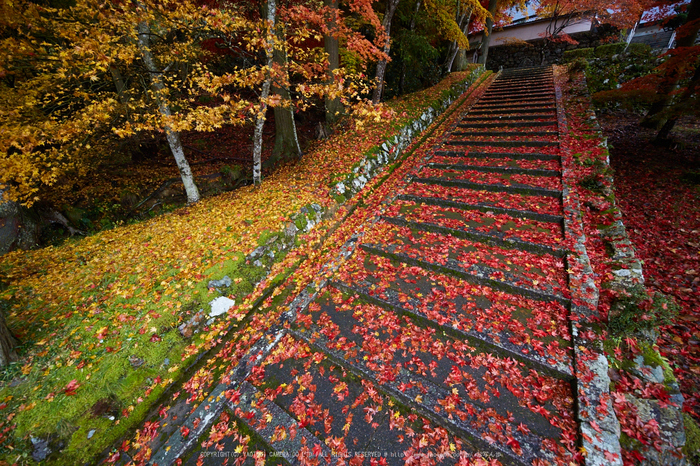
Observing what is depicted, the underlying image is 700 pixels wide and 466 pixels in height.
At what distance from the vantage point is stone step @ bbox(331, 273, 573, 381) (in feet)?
10.9

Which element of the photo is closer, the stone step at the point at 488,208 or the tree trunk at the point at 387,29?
the stone step at the point at 488,208

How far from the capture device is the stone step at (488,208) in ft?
17.5

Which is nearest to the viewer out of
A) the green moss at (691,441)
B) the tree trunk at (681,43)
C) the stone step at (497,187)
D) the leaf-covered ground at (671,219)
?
the green moss at (691,441)

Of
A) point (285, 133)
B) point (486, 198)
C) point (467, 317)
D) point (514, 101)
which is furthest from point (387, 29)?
point (467, 317)

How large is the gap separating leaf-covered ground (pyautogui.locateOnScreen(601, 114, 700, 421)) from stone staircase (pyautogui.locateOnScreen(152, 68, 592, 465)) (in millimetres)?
1711

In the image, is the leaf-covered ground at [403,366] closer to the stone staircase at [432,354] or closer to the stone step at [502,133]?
the stone staircase at [432,354]

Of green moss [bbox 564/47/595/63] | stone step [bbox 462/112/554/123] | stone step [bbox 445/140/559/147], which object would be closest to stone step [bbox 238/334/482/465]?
stone step [bbox 445/140/559/147]

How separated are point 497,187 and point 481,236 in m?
2.03

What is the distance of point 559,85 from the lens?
1234 cm

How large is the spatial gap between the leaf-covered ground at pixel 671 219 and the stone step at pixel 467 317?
1.72 metres

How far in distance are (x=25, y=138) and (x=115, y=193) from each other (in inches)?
224

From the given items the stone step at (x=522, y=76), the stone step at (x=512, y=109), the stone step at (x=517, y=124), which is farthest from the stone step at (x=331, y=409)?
the stone step at (x=522, y=76)

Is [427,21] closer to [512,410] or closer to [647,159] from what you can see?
[647,159]

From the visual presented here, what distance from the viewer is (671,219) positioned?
21.2 feet
